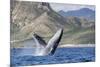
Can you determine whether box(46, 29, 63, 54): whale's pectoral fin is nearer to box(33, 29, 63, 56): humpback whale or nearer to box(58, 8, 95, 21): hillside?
box(33, 29, 63, 56): humpback whale

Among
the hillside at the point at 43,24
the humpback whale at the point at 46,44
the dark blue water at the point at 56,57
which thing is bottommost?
the dark blue water at the point at 56,57

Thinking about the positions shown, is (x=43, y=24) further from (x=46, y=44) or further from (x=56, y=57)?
(x=56, y=57)

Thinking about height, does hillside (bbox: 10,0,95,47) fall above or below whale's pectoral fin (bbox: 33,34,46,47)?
above

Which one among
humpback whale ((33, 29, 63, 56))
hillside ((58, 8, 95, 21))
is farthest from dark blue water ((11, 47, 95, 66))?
hillside ((58, 8, 95, 21))

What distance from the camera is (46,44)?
2.02 meters

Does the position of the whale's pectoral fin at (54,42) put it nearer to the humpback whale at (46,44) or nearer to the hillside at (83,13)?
the humpback whale at (46,44)

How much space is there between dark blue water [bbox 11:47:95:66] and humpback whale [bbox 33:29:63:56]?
4 centimetres

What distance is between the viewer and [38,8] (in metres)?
2.01

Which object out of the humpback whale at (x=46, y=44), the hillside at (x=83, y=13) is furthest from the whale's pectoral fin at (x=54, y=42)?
the hillside at (x=83, y=13)

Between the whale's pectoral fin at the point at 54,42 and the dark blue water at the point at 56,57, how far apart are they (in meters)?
0.05

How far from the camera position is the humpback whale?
199cm

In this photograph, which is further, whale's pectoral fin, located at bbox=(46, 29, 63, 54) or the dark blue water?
whale's pectoral fin, located at bbox=(46, 29, 63, 54)

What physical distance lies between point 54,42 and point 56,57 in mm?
157

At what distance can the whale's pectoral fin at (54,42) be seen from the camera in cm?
203
